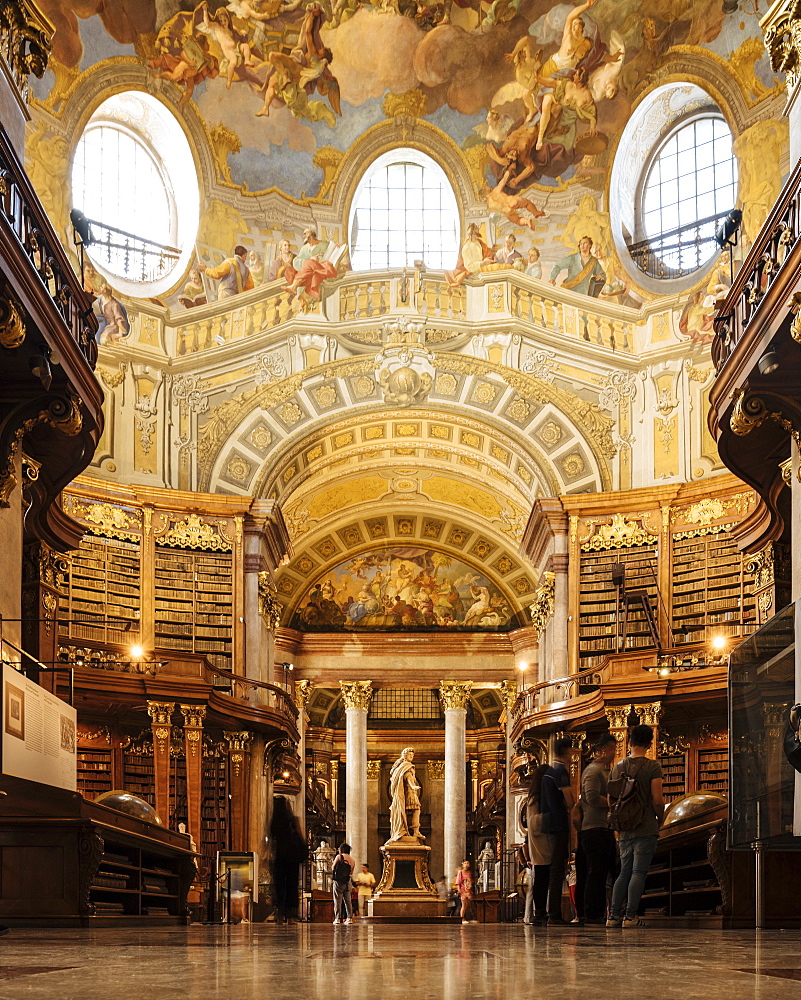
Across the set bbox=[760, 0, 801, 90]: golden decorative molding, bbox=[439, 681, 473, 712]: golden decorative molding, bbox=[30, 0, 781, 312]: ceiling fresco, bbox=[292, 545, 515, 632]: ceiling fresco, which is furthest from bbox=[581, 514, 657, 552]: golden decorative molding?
bbox=[760, 0, 801, 90]: golden decorative molding

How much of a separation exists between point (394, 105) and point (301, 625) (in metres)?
13.0

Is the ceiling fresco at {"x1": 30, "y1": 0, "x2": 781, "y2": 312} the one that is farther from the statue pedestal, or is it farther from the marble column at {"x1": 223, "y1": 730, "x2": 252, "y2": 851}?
the statue pedestal

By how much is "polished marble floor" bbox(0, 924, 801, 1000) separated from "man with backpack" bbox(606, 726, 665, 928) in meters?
2.99

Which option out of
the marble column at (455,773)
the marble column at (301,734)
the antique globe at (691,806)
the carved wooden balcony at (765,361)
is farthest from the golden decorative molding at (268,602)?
the carved wooden balcony at (765,361)

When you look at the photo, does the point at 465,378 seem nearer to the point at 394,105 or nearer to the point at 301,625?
the point at 394,105

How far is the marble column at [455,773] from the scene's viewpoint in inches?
1191

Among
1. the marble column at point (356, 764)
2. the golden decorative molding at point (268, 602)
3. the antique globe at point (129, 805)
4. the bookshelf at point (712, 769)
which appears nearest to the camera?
the antique globe at point (129, 805)

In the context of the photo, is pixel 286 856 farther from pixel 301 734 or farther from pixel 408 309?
pixel 301 734

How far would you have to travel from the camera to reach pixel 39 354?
32.2 ft

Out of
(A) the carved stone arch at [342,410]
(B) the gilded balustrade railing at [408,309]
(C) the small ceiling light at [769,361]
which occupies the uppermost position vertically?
(B) the gilded balustrade railing at [408,309]

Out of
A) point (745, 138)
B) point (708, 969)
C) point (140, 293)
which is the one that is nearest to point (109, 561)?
point (140, 293)

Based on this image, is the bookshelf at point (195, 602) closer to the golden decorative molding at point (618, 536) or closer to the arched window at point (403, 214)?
the arched window at point (403, 214)

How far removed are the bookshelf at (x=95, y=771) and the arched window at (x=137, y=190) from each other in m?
7.69

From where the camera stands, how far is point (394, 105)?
945 inches
